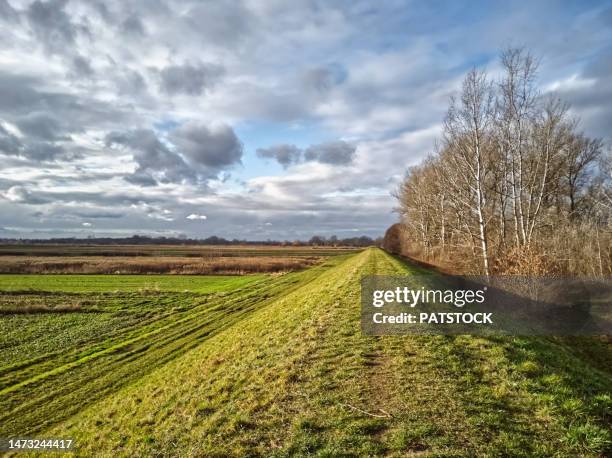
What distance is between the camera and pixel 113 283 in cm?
5253

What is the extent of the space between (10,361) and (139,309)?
13.5 m

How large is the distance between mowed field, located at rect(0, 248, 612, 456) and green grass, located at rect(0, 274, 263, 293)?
85.9 feet

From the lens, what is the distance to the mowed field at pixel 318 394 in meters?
6.54

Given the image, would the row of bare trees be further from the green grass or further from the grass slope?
the green grass

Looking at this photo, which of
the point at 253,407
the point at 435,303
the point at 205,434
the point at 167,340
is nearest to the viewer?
the point at 205,434

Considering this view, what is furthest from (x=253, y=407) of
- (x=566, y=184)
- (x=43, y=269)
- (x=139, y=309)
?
(x=43, y=269)

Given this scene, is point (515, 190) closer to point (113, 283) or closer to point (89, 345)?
point (89, 345)

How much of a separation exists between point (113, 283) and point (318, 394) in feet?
169

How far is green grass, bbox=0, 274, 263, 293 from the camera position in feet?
150

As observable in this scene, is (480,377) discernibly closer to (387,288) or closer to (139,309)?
(387,288)

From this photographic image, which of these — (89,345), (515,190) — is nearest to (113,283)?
(89,345)

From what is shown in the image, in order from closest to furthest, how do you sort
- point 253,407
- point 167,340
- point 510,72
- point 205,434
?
point 205,434
point 253,407
point 167,340
point 510,72

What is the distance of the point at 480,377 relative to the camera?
8711mm

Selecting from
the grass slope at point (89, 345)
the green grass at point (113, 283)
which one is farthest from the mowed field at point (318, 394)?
the green grass at point (113, 283)
